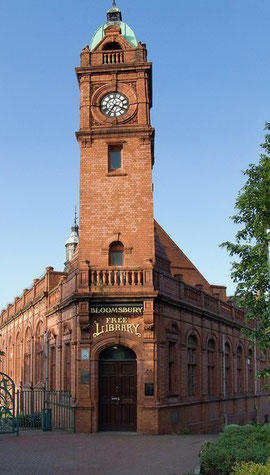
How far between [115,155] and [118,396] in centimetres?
982

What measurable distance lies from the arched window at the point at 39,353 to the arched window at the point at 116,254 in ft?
30.7

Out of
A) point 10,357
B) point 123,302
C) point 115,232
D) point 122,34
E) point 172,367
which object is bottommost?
point 10,357

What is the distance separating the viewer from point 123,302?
2238 cm

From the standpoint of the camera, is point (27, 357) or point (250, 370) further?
point (250, 370)

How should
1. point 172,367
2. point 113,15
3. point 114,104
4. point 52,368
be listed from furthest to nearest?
point 52,368
point 113,15
point 114,104
point 172,367

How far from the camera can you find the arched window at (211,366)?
97.9 feet

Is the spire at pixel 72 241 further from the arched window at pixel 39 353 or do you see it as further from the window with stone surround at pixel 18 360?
the arched window at pixel 39 353

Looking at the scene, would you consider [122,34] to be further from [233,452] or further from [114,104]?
[233,452]

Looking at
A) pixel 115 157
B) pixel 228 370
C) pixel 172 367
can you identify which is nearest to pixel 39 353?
pixel 228 370

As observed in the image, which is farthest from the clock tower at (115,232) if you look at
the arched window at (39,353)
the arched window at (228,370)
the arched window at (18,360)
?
the arched window at (18,360)

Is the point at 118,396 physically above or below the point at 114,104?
below

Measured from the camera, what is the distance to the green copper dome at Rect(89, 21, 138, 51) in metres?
26.5

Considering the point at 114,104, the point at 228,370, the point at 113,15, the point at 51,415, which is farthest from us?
the point at 228,370

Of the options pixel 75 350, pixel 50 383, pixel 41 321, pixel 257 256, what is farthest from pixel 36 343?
pixel 257 256
